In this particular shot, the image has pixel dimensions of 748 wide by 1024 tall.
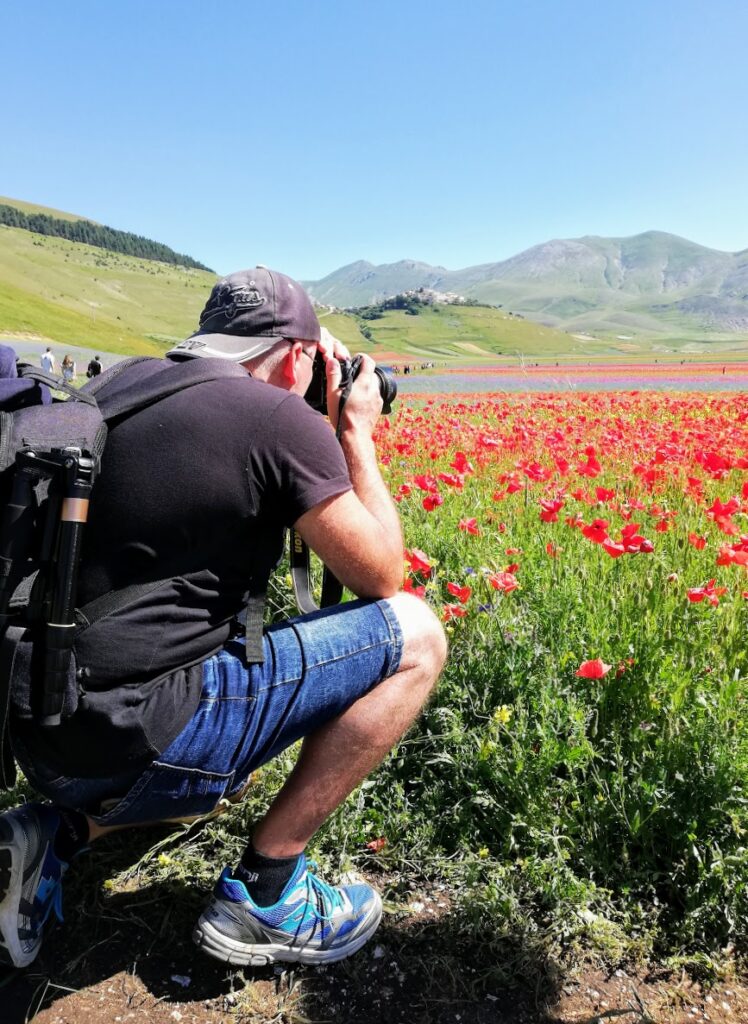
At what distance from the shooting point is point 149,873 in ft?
7.63

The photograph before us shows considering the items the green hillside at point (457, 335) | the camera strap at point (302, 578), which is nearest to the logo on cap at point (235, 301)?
the camera strap at point (302, 578)

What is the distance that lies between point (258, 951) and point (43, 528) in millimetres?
1248

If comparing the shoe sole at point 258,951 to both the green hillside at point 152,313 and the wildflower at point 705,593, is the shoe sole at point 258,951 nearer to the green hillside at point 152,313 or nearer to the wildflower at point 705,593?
the wildflower at point 705,593

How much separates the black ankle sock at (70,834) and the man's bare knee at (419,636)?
106 cm

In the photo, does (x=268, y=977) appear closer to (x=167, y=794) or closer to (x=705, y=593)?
(x=167, y=794)

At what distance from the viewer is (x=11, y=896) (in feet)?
6.23

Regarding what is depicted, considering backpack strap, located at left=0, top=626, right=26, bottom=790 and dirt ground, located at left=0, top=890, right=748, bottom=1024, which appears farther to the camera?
dirt ground, located at left=0, top=890, right=748, bottom=1024

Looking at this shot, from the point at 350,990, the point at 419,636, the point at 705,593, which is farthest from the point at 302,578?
the point at 705,593

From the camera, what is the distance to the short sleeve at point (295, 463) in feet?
5.41

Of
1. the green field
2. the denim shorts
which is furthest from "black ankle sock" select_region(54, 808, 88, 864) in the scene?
the green field

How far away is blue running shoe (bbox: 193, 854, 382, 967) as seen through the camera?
1913 millimetres

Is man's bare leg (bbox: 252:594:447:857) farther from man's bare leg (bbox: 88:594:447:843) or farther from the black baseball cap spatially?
the black baseball cap

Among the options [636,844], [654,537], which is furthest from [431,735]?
[654,537]

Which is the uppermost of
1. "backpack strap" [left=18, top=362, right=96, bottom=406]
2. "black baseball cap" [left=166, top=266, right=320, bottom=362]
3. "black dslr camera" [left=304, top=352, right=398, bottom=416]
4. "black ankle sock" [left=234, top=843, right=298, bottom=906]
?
"black baseball cap" [left=166, top=266, right=320, bottom=362]
